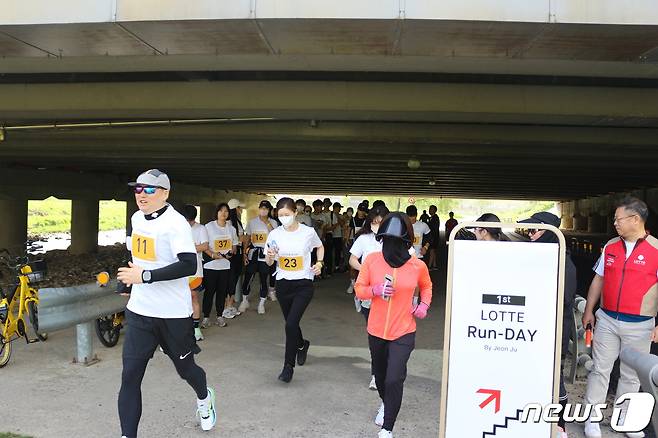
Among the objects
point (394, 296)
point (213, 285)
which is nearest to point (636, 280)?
point (394, 296)

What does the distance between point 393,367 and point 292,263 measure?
80.6 inches

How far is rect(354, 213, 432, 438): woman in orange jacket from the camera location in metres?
4.21

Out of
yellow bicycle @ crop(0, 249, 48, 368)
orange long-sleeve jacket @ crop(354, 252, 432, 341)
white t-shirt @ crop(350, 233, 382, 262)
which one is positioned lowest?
yellow bicycle @ crop(0, 249, 48, 368)

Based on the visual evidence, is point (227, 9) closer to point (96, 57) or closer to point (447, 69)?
point (96, 57)

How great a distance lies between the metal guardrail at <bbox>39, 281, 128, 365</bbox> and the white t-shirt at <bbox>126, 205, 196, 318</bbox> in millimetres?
2229

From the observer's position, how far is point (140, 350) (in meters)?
4.06

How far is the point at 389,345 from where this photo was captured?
4281mm

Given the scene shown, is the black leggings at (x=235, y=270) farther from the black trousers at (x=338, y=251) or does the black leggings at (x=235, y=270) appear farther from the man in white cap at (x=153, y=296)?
the black trousers at (x=338, y=251)

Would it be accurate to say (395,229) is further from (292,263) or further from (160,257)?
(292,263)

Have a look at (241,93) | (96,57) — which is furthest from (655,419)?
(241,93)

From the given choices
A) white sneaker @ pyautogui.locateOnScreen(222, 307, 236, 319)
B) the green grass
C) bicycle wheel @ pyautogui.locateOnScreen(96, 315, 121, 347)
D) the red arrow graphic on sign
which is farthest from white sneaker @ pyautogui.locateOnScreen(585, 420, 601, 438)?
the green grass

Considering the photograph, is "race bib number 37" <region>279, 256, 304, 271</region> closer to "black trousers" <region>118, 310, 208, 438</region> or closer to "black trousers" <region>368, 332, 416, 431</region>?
"black trousers" <region>368, 332, 416, 431</region>

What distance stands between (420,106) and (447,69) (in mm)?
1755

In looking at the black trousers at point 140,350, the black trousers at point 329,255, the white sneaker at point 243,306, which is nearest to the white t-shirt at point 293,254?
the black trousers at point 140,350
